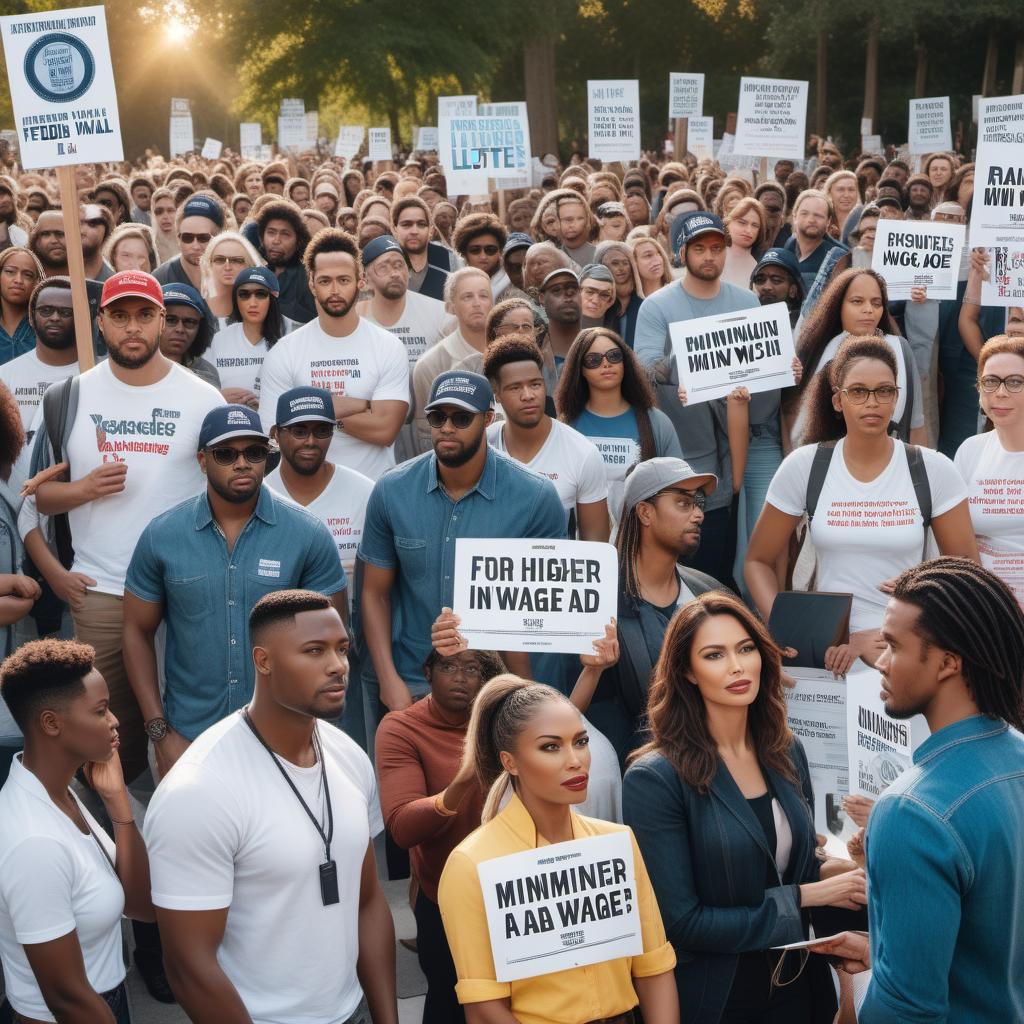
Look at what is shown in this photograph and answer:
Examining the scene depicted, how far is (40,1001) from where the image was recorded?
366cm

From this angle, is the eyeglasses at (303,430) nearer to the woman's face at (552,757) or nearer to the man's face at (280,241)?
the woman's face at (552,757)

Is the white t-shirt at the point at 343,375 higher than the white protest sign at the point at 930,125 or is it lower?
lower

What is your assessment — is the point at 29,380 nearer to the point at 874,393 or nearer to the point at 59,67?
the point at 59,67

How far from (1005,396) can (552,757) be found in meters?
3.01

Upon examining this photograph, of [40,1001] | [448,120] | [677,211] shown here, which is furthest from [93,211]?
[40,1001]

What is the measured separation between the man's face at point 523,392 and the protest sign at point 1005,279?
11.3 ft

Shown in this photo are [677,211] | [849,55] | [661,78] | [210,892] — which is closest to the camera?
[210,892]

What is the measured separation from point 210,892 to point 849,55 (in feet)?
154

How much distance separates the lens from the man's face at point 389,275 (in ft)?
28.0

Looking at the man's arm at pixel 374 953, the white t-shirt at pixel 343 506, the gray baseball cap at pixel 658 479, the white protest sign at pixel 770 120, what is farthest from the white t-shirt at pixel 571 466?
the white protest sign at pixel 770 120

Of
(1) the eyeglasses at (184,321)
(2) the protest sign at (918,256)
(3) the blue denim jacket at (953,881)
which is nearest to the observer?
(3) the blue denim jacket at (953,881)

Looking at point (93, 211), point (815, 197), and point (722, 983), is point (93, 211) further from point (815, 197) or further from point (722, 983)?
point (722, 983)

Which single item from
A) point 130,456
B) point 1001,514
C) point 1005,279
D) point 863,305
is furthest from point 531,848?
point 1005,279

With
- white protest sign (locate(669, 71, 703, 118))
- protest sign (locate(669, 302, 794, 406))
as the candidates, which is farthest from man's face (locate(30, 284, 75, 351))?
white protest sign (locate(669, 71, 703, 118))
